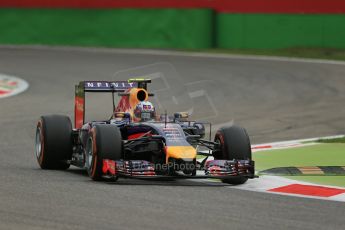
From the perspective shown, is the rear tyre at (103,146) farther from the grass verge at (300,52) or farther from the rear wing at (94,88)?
the grass verge at (300,52)

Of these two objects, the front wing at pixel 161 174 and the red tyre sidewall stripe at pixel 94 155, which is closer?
the front wing at pixel 161 174

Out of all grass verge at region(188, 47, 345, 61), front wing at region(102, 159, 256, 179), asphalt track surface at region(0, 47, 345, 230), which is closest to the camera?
asphalt track surface at region(0, 47, 345, 230)

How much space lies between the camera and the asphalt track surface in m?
10.1

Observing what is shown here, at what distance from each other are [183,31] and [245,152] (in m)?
25.8

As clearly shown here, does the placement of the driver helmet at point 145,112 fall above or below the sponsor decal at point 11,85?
below

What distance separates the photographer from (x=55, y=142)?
1436cm

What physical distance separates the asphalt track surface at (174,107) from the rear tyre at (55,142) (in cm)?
22

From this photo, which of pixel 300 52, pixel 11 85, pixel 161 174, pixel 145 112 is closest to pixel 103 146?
pixel 161 174

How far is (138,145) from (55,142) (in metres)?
1.46

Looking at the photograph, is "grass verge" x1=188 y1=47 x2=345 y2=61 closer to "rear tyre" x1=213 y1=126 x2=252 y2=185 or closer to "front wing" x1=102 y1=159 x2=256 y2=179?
"rear tyre" x1=213 y1=126 x2=252 y2=185

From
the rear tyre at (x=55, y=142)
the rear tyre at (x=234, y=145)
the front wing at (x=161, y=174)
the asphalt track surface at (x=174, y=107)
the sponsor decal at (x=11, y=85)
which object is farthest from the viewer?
the sponsor decal at (x=11, y=85)

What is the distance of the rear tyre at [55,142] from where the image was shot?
14.3 meters

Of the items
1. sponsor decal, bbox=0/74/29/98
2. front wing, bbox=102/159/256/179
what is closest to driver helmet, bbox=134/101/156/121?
front wing, bbox=102/159/256/179

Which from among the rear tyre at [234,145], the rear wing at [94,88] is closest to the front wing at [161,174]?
the rear tyre at [234,145]
